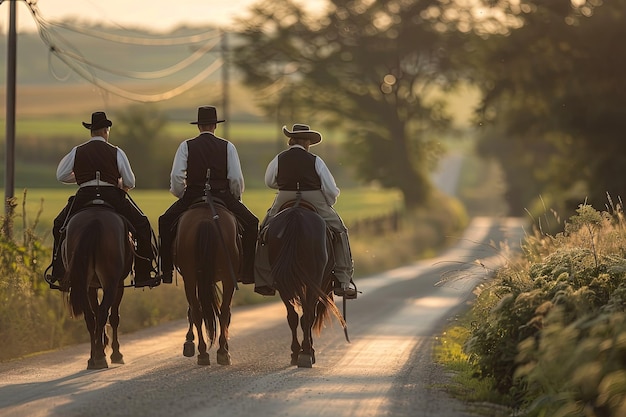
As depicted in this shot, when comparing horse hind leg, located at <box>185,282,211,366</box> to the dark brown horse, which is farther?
the dark brown horse

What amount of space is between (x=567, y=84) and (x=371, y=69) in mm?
29029

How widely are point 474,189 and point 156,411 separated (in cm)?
11823

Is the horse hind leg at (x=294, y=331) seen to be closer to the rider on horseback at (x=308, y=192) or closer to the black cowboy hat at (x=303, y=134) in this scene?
the rider on horseback at (x=308, y=192)

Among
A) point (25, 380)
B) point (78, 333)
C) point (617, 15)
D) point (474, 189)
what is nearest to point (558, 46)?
point (617, 15)

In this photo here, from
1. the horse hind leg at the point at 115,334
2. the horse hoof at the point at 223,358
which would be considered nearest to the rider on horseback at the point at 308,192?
the horse hoof at the point at 223,358

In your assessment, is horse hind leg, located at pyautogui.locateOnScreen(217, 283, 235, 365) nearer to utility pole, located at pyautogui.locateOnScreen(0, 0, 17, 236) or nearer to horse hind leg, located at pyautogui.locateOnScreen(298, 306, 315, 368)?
horse hind leg, located at pyautogui.locateOnScreen(298, 306, 315, 368)

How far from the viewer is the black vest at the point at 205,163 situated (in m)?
15.5

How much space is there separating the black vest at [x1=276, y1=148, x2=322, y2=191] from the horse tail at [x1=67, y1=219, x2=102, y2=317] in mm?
2290

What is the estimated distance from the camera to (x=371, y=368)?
50.1ft

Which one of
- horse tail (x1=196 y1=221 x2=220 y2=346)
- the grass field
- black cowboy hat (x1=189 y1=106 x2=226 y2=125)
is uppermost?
black cowboy hat (x1=189 y1=106 x2=226 y2=125)

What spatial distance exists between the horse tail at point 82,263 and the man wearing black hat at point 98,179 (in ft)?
1.92

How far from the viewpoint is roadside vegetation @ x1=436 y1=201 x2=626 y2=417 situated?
33.8 ft

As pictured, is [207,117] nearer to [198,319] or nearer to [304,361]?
[198,319]

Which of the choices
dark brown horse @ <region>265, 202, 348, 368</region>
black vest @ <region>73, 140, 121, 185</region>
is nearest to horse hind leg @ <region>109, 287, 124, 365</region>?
black vest @ <region>73, 140, 121, 185</region>
